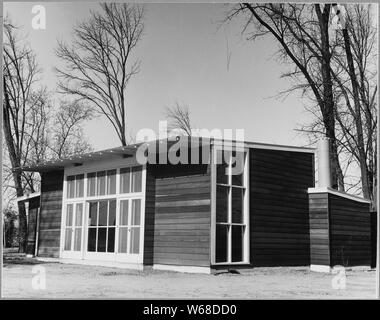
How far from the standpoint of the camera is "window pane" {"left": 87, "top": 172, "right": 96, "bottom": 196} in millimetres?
14828

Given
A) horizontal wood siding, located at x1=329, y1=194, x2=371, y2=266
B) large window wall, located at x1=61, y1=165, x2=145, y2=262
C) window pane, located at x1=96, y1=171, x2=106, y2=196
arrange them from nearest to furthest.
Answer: large window wall, located at x1=61, y1=165, x2=145, y2=262 → horizontal wood siding, located at x1=329, y1=194, x2=371, y2=266 → window pane, located at x1=96, y1=171, x2=106, y2=196

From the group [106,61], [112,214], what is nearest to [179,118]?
[106,61]

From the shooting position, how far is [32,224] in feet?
59.7

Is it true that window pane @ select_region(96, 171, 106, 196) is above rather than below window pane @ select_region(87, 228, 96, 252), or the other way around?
above

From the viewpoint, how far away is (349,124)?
61.1ft

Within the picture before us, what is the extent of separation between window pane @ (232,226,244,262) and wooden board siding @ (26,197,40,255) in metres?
8.47

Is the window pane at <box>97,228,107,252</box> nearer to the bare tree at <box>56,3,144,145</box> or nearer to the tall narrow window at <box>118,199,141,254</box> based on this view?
the tall narrow window at <box>118,199,141,254</box>

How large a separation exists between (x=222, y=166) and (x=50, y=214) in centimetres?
698

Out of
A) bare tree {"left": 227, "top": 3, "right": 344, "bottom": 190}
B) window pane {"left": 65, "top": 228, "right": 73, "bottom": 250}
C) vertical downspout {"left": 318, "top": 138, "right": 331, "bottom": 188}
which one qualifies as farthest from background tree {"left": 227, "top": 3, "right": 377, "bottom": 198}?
window pane {"left": 65, "top": 228, "right": 73, "bottom": 250}

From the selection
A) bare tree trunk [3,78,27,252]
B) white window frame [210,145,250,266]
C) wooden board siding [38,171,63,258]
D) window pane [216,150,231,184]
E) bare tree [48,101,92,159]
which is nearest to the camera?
white window frame [210,145,250,266]

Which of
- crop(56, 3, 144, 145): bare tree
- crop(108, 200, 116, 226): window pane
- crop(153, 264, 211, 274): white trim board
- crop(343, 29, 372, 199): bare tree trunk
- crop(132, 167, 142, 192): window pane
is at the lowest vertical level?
crop(153, 264, 211, 274): white trim board

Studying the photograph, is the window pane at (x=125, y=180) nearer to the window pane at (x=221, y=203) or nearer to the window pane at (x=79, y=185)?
the window pane at (x=79, y=185)

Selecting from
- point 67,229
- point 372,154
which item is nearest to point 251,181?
point 67,229

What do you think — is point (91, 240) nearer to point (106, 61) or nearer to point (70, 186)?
point (70, 186)
